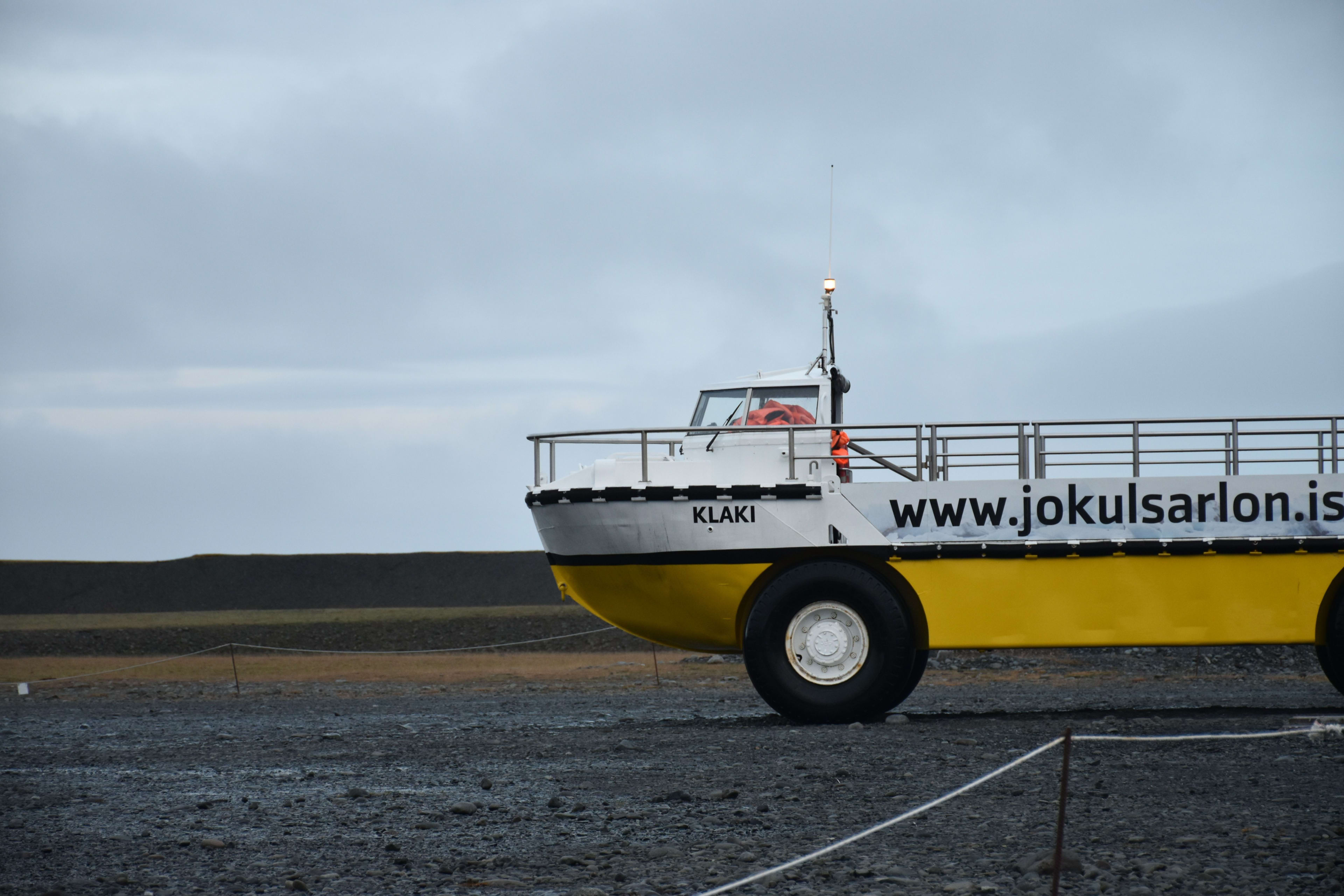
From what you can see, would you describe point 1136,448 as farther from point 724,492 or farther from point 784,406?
point 724,492

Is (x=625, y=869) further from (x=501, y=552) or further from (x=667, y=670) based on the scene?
(x=501, y=552)

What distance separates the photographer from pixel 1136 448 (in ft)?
33.1

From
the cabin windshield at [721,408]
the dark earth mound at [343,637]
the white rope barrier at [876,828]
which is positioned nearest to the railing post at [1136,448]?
the white rope barrier at [876,828]

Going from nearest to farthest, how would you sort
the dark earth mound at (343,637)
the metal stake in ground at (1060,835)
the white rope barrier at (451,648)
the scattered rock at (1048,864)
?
the metal stake in ground at (1060,835) → the scattered rock at (1048,864) → the white rope barrier at (451,648) → the dark earth mound at (343,637)

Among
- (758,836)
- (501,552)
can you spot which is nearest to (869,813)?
(758,836)

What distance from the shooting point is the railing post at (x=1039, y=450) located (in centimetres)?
1002

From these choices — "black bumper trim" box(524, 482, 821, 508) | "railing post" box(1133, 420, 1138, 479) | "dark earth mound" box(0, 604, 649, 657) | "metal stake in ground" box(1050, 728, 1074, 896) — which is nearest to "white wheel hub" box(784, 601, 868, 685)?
"black bumper trim" box(524, 482, 821, 508)

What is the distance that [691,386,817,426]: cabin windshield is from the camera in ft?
35.2

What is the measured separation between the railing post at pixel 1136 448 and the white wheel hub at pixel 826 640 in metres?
2.45

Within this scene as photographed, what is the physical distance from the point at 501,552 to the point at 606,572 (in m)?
43.8

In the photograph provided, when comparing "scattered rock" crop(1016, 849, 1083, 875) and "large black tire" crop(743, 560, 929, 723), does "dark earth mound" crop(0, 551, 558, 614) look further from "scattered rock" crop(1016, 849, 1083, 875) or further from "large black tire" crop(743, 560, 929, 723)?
"scattered rock" crop(1016, 849, 1083, 875)

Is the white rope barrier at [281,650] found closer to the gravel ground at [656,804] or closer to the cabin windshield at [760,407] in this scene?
the gravel ground at [656,804]

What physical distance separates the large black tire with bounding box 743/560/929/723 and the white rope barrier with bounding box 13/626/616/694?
784 cm

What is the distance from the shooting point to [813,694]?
31.6 feet
